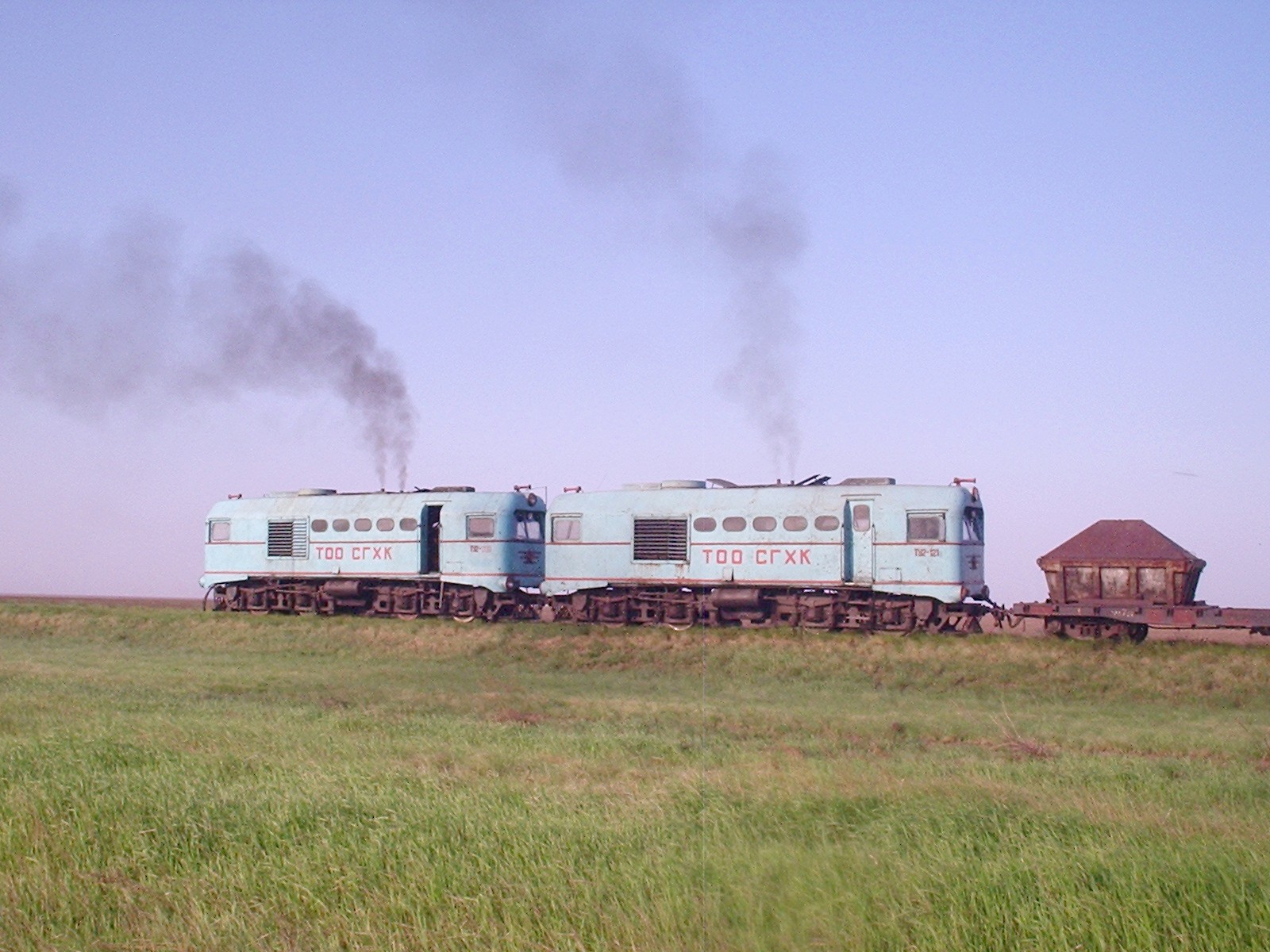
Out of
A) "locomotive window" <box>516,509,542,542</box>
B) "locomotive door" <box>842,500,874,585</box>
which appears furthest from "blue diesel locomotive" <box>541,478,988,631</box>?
"locomotive window" <box>516,509,542,542</box>

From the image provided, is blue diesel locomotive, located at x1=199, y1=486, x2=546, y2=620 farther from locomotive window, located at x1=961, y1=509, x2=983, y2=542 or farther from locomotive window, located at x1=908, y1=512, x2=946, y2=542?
locomotive window, located at x1=961, y1=509, x2=983, y2=542

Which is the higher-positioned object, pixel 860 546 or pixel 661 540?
pixel 661 540

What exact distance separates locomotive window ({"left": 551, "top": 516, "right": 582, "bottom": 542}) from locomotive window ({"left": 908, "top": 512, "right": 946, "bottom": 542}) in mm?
9421

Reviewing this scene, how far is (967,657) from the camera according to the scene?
2780 cm

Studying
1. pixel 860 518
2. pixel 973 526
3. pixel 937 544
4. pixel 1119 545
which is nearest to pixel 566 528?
pixel 860 518

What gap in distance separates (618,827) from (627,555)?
79.1 ft

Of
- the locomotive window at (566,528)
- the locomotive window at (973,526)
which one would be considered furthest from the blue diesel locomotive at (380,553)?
the locomotive window at (973,526)

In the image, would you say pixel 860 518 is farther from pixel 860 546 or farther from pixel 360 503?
pixel 360 503

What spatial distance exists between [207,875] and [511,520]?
27.1m

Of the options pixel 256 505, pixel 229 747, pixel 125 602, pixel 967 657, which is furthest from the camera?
pixel 125 602

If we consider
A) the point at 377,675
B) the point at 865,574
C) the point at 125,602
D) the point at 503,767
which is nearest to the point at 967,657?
the point at 865,574

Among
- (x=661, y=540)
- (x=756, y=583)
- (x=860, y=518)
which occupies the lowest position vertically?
(x=756, y=583)

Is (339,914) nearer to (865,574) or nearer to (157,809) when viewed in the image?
(157,809)

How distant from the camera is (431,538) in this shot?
38062 millimetres
